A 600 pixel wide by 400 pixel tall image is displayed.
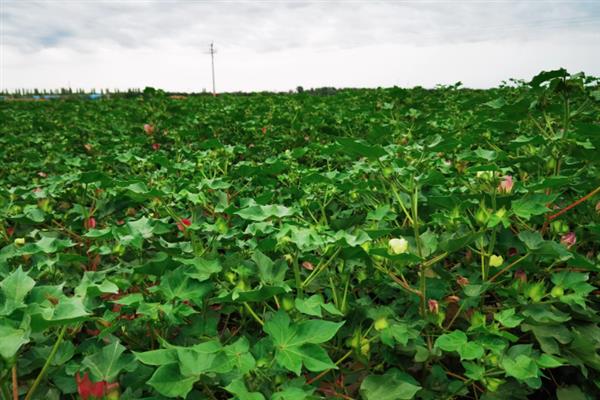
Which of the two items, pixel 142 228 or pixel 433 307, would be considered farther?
pixel 142 228

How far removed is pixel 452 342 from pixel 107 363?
0.76 meters

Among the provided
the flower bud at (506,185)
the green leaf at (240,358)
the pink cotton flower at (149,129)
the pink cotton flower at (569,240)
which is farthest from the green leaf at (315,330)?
the pink cotton flower at (149,129)

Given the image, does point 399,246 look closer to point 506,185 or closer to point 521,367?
point 521,367

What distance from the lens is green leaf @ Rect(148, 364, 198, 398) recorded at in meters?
0.82

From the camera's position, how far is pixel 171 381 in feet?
2.76

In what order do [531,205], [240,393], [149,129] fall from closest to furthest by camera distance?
[240,393], [531,205], [149,129]

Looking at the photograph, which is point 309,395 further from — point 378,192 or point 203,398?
point 378,192

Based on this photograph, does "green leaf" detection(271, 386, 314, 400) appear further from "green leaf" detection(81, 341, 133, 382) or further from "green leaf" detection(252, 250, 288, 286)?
"green leaf" detection(81, 341, 133, 382)

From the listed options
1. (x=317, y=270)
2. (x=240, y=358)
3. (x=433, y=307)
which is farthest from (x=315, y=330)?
(x=433, y=307)

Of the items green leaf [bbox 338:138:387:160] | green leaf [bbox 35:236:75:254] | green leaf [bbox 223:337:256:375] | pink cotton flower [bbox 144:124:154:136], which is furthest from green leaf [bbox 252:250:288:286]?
pink cotton flower [bbox 144:124:154:136]

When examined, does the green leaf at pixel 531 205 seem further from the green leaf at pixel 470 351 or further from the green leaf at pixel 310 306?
the green leaf at pixel 310 306

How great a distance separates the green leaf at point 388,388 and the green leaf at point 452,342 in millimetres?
105

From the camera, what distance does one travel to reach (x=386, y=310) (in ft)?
3.57

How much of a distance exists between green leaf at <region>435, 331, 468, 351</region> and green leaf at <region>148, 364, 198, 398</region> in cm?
52
